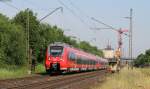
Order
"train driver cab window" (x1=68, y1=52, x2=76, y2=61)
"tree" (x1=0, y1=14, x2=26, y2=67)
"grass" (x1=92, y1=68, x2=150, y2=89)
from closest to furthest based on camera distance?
"grass" (x1=92, y1=68, x2=150, y2=89)
"train driver cab window" (x1=68, y1=52, x2=76, y2=61)
"tree" (x1=0, y1=14, x2=26, y2=67)

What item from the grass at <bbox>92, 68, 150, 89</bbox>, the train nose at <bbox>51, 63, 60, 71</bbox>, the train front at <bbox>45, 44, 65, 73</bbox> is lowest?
the grass at <bbox>92, 68, 150, 89</bbox>

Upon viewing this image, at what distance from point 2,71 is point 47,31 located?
41835 mm

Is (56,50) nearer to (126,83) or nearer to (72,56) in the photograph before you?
(72,56)

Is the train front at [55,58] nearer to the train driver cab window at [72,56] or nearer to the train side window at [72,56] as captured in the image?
the train driver cab window at [72,56]

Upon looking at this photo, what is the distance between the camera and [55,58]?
5047 centimetres

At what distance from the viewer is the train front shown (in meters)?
50.2

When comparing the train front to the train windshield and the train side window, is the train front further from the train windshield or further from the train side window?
the train side window

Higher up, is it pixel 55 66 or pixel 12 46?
pixel 12 46

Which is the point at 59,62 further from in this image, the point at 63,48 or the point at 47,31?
the point at 47,31

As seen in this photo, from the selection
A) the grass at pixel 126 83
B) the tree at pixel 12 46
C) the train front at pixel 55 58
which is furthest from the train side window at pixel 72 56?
the grass at pixel 126 83

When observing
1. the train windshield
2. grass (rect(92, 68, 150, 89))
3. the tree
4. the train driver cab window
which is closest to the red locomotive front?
the train windshield

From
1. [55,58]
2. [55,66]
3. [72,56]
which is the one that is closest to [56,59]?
[55,58]

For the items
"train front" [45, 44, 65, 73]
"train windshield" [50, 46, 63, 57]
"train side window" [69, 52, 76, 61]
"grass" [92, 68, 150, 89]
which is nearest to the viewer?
"grass" [92, 68, 150, 89]

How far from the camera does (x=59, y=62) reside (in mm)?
50406
